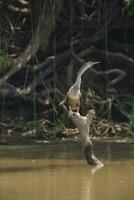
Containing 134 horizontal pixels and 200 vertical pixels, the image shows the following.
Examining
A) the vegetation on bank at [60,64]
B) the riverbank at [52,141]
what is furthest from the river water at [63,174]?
the vegetation on bank at [60,64]

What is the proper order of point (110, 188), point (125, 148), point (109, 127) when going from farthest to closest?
point (109, 127) → point (125, 148) → point (110, 188)

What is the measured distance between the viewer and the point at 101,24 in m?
17.1

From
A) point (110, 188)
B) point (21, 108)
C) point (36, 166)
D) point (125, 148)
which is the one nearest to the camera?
point (110, 188)

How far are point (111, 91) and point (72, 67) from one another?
92cm

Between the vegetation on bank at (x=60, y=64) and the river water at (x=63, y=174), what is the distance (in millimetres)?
2473

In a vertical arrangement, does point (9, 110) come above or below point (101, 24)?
below

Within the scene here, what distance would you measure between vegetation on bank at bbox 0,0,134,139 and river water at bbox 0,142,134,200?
2.47 meters

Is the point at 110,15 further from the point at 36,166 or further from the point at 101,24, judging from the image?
the point at 36,166

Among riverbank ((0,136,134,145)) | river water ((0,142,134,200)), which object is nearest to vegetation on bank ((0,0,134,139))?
riverbank ((0,136,134,145))

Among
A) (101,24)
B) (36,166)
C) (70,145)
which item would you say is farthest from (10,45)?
(36,166)

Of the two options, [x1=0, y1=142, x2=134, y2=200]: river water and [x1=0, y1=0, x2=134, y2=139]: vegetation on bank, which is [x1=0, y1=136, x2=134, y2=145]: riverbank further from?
[x1=0, y1=142, x2=134, y2=200]: river water

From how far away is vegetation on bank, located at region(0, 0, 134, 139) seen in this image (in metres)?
15.8

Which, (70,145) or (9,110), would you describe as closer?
(70,145)

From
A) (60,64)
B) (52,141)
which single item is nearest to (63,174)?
(52,141)
